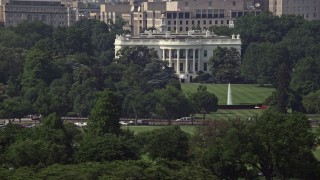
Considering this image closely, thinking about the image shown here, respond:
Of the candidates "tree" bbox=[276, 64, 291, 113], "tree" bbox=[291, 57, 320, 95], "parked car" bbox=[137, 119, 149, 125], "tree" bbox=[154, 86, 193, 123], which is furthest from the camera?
"tree" bbox=[291, 57, 320, 95]

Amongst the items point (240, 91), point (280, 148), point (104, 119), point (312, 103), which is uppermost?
point (104, 119)

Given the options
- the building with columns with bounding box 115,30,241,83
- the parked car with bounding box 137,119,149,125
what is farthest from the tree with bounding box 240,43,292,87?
the parked car with bounding box 137,119,149,125

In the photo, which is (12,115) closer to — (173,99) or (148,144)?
(173,99)

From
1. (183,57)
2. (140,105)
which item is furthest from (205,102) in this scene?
(183,57)

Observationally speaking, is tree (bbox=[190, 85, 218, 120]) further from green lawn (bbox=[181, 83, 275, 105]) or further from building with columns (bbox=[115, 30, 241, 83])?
building with columns (bbox=[115, 30, 241, 83])

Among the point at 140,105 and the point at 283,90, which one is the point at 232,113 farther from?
the point at 140,105

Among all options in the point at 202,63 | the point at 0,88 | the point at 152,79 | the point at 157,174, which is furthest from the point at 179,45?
the point at 157,174
